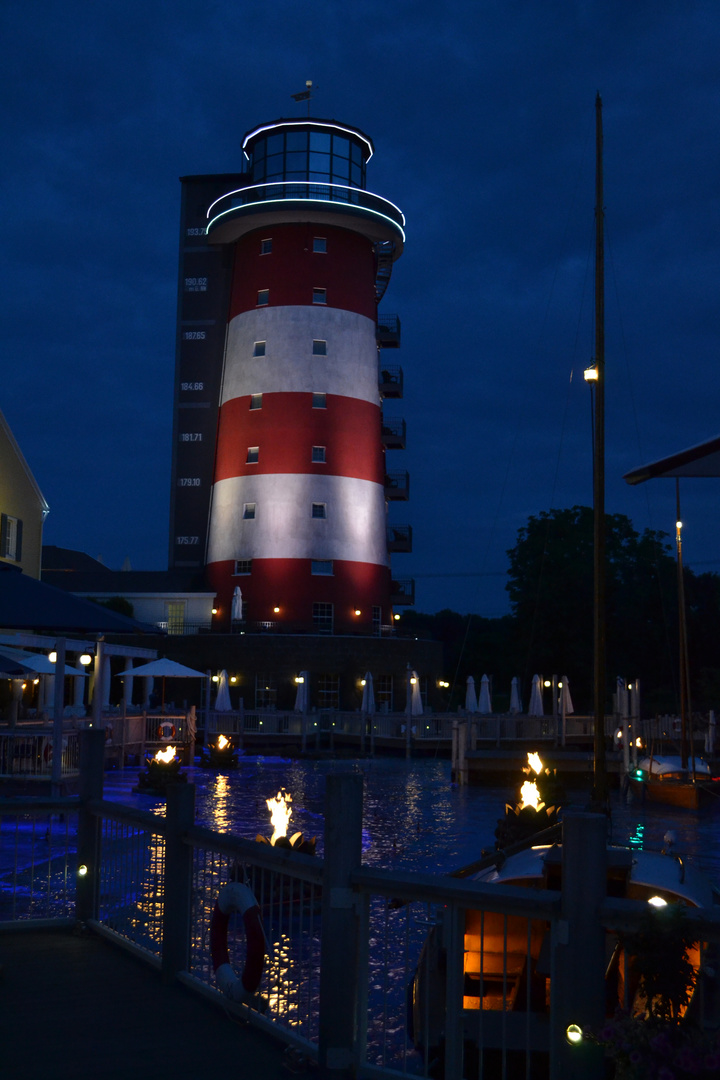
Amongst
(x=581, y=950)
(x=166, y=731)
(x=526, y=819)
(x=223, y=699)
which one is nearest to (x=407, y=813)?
(x=526, y=819)

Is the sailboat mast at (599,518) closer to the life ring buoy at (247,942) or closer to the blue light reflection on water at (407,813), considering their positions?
the blue light reflection on water at (407,813)

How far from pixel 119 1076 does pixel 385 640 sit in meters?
43.8

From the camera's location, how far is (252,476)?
50.3 meters

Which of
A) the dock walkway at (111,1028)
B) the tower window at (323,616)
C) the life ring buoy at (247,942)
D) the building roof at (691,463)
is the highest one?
the tower window at (323,616)

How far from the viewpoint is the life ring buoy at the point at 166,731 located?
3160 cm

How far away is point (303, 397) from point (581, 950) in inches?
1833

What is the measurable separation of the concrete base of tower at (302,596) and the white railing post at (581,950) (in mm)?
44859

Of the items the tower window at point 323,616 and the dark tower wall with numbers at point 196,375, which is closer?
the tower window at point 323,616

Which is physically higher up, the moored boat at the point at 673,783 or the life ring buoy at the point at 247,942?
the life ring buoy at the point at 247,942

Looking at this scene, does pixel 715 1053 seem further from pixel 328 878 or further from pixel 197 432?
pixel 197 432

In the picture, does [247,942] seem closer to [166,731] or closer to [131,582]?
[166,731]

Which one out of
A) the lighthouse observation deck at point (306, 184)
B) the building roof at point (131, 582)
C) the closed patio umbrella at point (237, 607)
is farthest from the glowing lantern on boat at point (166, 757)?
the lighthouse observation deck at point (306, 184)

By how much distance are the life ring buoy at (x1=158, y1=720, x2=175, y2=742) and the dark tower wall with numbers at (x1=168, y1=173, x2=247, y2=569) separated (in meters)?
24.9

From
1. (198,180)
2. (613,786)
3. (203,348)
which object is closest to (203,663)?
(203,348)
